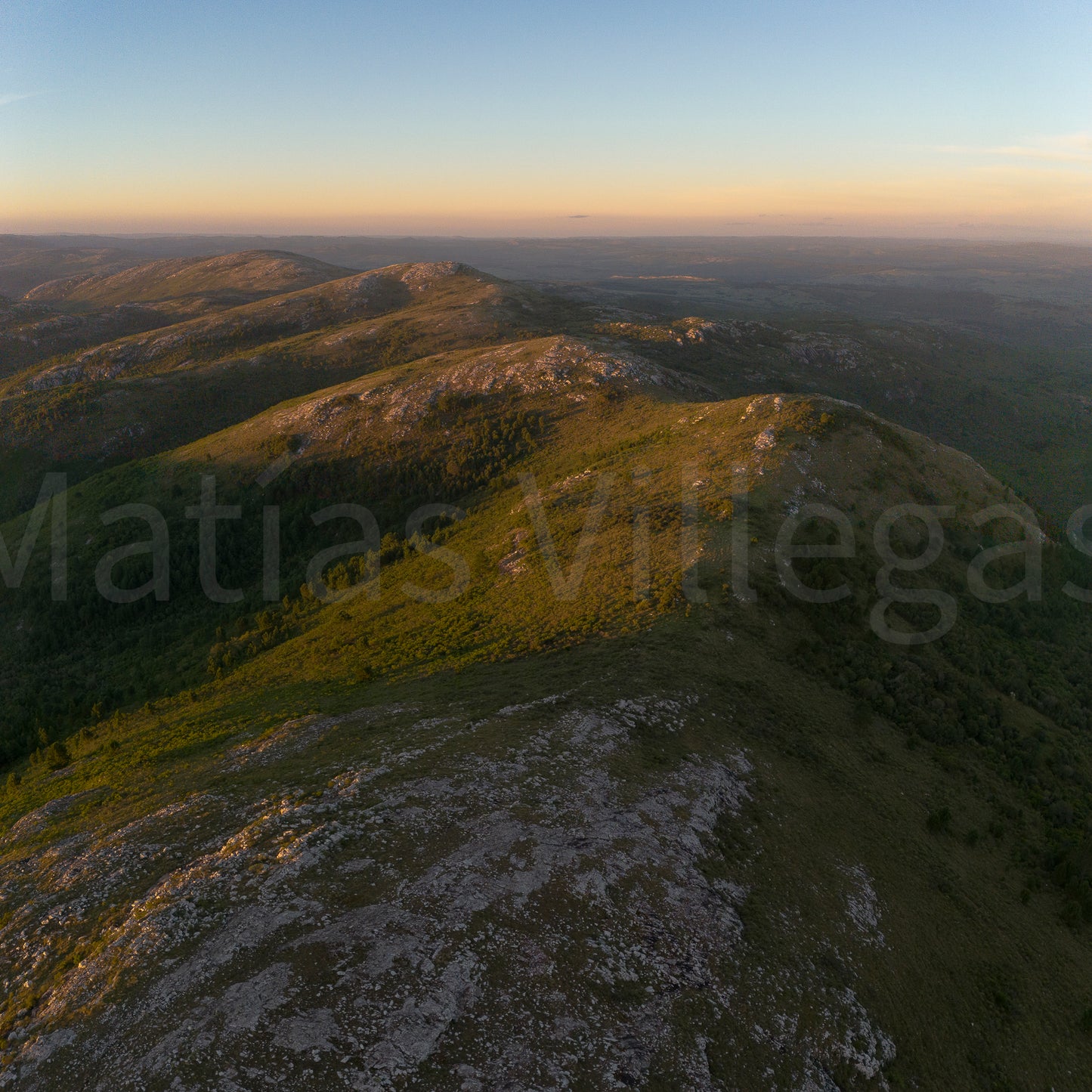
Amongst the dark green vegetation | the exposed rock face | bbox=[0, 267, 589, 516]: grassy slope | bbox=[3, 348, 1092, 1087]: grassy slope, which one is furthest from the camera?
bbox=[0, 267, 589, 516]: grassy slope

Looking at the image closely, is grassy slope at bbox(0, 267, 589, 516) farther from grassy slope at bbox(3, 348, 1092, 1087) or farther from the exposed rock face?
the exposed rock face

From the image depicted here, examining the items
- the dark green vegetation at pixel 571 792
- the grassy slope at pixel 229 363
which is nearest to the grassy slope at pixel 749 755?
the dark green vegetation at pixel 571 792

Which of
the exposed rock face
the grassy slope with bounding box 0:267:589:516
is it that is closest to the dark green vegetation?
the exposed rock face

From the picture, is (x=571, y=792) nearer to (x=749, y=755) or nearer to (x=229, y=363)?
(x=749, y=755)

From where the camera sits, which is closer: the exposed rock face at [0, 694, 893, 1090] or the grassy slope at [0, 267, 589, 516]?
the exposed rock face at [0, 694, 893, 1090]

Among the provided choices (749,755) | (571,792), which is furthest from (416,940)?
(749,755)

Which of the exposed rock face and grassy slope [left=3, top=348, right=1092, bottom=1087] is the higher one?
the exposed rock face

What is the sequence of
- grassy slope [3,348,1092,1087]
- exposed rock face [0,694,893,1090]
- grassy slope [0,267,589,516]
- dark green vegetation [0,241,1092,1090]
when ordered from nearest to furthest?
exposed rock face [0,694,893,1090] → dark green vegetation [0,241,1092,1090] → grassy slope [3,348,1092,1087] → grassy slope [0,267,589,516]

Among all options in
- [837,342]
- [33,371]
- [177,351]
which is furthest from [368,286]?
[837,342]

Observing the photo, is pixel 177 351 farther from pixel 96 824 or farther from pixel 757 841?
pixel 757 841
